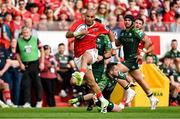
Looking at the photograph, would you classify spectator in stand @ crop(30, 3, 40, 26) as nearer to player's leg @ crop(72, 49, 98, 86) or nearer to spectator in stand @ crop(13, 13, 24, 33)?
spectator in stand @ crop(13, 13, 24, 33)

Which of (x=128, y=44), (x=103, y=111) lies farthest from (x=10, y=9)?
(x=103, y=111)

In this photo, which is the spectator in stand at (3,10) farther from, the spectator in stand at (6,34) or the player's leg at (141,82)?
the player's leg at (141,82)

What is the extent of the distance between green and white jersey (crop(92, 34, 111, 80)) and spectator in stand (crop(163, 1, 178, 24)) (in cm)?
828

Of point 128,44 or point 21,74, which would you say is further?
point 21,74

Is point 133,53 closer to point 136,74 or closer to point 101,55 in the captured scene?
point 136,74

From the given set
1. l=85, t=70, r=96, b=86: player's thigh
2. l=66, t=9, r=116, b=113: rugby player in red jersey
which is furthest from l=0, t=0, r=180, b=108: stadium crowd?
l=85, t=70, r=96, b=86: player's thigh

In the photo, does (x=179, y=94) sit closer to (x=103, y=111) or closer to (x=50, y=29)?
(x=50, y=29)

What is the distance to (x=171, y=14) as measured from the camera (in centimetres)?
2725

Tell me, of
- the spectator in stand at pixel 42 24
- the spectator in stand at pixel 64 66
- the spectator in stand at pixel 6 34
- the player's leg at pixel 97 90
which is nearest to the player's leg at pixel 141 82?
the player's leg at pixel 97 90

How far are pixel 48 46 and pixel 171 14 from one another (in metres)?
5.64

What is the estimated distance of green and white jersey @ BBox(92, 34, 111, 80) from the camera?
18.4 metres

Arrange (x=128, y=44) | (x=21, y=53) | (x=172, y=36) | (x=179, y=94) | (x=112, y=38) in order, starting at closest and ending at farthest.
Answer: (x=112, y=38)
(x=128, y=44)
(x=21, y=53)
(x=179, y=94)
(x=172, y=36)

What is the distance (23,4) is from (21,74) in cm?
245

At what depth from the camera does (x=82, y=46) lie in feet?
57.4
